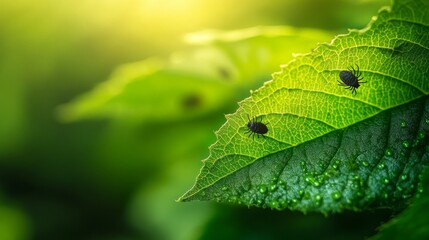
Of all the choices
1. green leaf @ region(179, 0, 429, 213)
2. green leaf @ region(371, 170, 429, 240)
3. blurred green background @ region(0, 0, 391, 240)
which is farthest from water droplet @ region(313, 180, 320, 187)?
blurred green background @ region(0, 0, 391, 240)

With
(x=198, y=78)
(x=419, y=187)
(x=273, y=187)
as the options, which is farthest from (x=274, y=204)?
A: (x=198, y=78)

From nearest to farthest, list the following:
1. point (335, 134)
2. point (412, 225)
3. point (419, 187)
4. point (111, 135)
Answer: point (412, 225) < point (419, 187) < point (335, 134) < point (111, 135)

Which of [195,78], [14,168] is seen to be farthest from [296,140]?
[14,168]

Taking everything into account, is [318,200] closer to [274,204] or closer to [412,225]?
[274,204]

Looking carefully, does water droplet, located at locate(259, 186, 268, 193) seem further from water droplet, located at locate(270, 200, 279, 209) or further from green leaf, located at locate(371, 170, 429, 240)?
green leaf, located at locate(371, 170, 429, 240)

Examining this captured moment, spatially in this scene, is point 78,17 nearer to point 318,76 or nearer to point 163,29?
point 163,29

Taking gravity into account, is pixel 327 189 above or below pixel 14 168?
below

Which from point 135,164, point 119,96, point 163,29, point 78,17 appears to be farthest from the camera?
point 78,17
